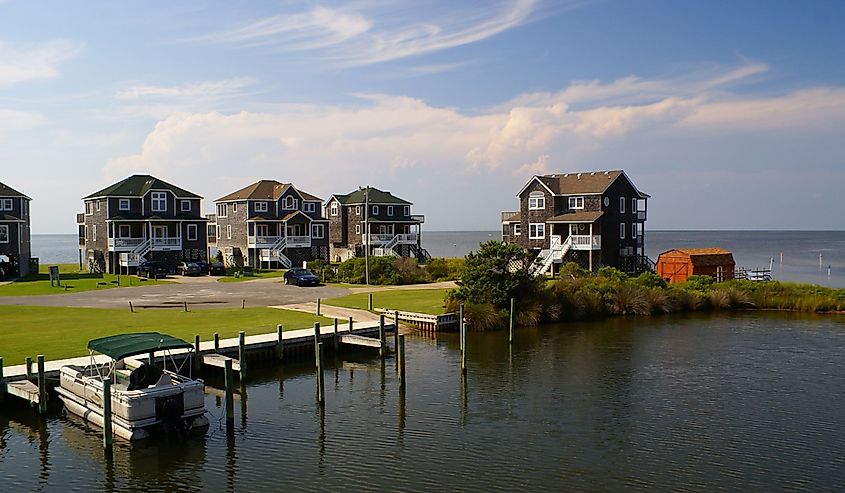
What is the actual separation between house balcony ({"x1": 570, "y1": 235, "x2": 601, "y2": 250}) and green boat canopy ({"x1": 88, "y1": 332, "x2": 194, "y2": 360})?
49.9 metres

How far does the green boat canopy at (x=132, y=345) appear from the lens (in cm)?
2458

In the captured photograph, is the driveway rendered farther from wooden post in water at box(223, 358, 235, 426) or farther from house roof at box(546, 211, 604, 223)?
house roof at box(546, 211, 604, 223)

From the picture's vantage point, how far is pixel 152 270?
69.1m

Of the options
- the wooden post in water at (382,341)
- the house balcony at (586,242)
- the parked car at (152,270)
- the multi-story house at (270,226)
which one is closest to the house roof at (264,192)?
the multi-story house at (270,226)

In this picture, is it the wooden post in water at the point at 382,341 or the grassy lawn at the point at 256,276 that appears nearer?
the wooden post in water at the point at 382,341

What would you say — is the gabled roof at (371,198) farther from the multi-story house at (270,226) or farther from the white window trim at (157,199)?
the white window trim at (157,199)

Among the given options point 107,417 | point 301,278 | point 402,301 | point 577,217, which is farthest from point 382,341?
point 577,217

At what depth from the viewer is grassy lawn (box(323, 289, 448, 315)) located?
155 feet

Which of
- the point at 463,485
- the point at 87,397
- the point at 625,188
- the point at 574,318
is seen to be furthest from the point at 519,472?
the point at 625,188

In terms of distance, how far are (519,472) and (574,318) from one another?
94.5ft

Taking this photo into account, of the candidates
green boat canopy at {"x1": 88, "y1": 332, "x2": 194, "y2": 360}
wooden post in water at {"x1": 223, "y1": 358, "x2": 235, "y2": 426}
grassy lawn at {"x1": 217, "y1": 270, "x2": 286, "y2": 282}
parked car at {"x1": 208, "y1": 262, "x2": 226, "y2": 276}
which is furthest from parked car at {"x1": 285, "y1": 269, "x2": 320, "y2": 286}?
wooden post in water at {"x1": 223, "y1": 358, "x2": 235, "y2": 426}

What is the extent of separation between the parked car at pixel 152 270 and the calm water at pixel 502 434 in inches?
1529

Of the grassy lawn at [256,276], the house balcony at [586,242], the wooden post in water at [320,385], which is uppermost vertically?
the house balcony at [586,242]

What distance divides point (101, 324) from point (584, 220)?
1757 inches
